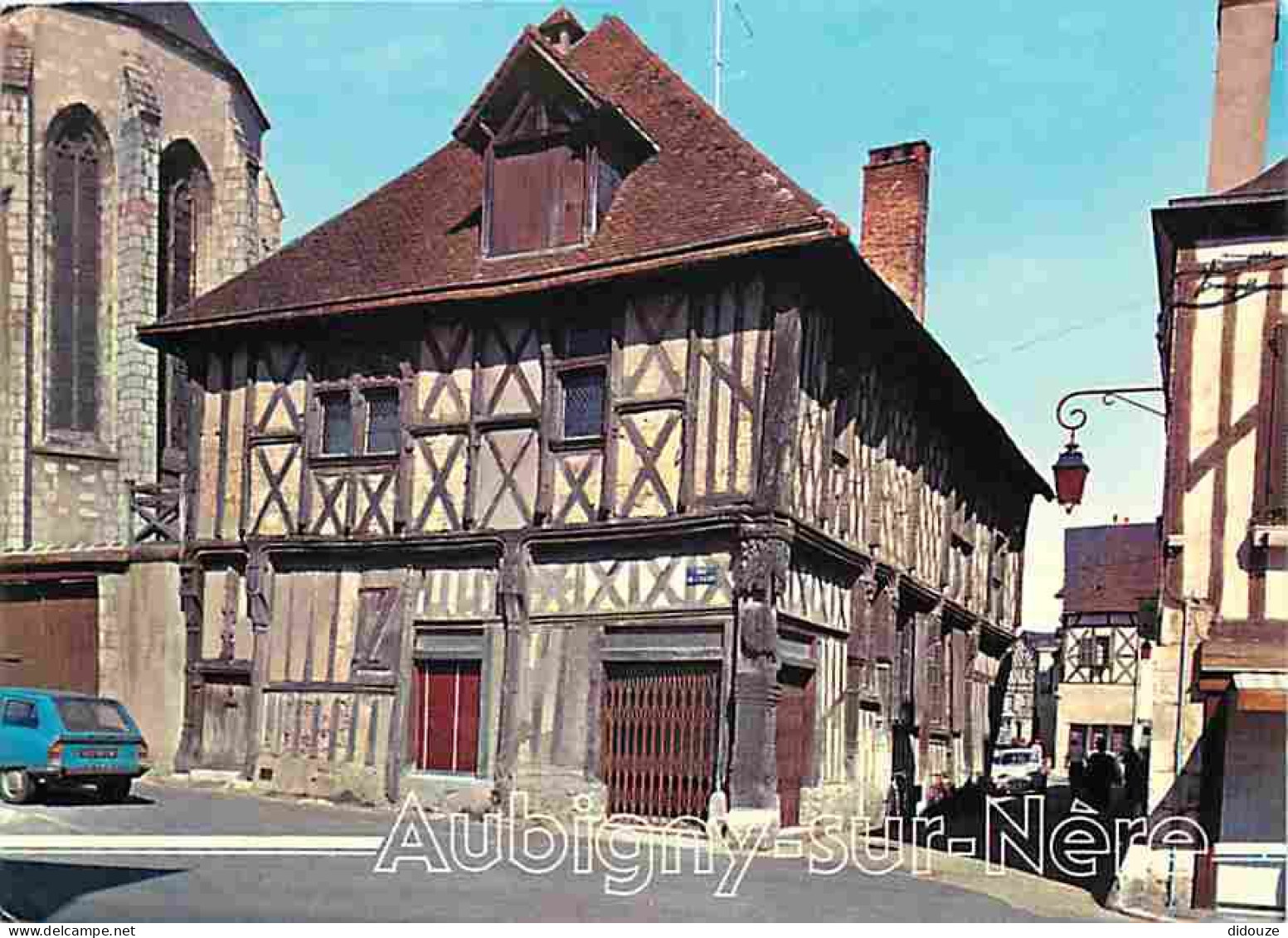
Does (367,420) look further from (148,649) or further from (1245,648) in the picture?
(1245,648)

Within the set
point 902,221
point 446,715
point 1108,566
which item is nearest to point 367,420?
point 446,715

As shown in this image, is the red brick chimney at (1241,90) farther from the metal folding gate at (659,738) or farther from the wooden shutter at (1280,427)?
the metal folding gate at (659,738)

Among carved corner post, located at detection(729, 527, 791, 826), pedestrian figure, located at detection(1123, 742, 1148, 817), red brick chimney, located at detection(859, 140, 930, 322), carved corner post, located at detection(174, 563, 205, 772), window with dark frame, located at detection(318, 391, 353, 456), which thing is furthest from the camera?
red brick chimney, located at detection(859, 140, 930, 322)

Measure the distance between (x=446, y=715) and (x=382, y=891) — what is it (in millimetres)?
5599

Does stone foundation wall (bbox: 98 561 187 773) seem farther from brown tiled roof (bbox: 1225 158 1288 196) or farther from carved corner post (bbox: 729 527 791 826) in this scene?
brown tiled roof (bbox: 1225 158 1288 196)

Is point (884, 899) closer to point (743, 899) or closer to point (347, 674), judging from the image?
point (743, 899)

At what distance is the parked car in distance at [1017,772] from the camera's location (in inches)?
950

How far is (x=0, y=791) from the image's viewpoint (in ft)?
40.7

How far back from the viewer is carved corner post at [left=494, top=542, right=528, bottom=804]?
1402 centimetres

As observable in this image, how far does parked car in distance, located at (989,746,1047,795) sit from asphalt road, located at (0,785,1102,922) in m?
12.5

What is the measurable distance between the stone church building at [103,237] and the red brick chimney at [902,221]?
10.1 m

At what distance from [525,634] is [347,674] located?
224cm

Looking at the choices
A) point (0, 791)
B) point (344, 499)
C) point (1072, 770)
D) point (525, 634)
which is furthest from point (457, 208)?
point (1072, 770)

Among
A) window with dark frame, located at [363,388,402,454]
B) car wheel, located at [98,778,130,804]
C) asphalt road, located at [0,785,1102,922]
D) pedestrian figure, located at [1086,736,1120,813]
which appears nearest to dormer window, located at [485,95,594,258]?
window with dark frame, located at [363,388,402,454]
